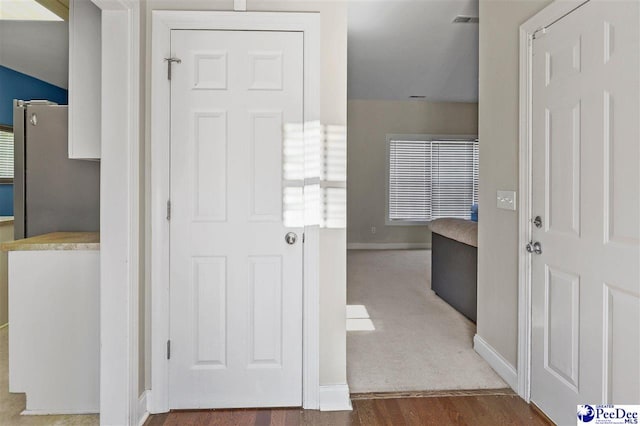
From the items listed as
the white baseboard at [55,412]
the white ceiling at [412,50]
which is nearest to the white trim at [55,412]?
the white baseboard at [55,412]

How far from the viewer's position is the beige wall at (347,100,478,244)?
27.0 feet

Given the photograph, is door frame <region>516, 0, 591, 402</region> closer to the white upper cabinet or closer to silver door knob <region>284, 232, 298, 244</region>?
silver door knob <region>284, 232, 298, 244</region>

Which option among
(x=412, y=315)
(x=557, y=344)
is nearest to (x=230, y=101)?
(x=557, y=344)

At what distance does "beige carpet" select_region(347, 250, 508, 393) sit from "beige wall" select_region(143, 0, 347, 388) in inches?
14.7

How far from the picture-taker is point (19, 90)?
486cm

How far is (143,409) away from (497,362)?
83.6 inches

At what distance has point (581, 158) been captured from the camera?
1.93 meters

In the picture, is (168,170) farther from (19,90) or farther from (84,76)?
(19,90)

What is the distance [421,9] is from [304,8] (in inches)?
125

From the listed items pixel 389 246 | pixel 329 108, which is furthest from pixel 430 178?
pixel 329 108

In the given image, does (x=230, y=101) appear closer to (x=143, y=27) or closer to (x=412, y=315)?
(x=143, y=27)

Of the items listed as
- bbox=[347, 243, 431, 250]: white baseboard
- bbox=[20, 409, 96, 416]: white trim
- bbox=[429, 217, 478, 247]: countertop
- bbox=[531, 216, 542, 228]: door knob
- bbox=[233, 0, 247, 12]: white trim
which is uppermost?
bbox=[233, 0, 247, 12]: white trim

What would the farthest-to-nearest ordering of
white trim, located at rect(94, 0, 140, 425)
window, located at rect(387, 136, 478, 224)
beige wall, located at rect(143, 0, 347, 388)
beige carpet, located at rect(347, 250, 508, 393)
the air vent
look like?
window, located at rect(387, 136, 478, 224)
the air vent
beige carpet, located at rect(347, 250, 508, 393)
beige wall, located at rect(143, 0, 347, 388)
white trim, located at rect(94, 0, 140, 425)

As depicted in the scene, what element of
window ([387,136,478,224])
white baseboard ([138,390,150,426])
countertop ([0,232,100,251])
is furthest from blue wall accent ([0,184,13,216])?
window ([387,136,478,224])
